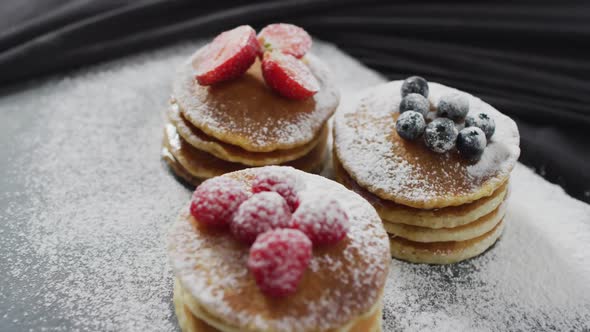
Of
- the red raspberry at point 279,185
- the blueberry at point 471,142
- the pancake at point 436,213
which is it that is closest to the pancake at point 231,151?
the pancake at point 436,213

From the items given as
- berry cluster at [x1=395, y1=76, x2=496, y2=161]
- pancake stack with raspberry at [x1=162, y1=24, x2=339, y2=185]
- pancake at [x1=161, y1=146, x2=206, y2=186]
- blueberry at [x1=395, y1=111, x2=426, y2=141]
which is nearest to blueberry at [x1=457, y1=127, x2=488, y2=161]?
berry cluster at [x1=395, y1=76, x2=496, y2=161]

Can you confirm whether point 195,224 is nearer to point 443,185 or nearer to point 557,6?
point 443,185

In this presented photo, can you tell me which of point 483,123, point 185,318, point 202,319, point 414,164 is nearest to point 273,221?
point 202,319

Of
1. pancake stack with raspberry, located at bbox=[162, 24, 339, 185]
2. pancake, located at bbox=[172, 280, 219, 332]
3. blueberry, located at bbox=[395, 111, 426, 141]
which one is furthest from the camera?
pancake stack with raspberry, located at bbox=[162, 24, 339, 185]

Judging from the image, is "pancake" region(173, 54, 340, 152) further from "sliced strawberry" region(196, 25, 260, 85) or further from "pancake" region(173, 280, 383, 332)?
"pancake" region(173, 280, 383, 332)

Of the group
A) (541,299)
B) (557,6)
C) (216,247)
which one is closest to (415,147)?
(541,299)

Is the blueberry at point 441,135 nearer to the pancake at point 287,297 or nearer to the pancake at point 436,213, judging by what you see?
the pancake at point 436,213
